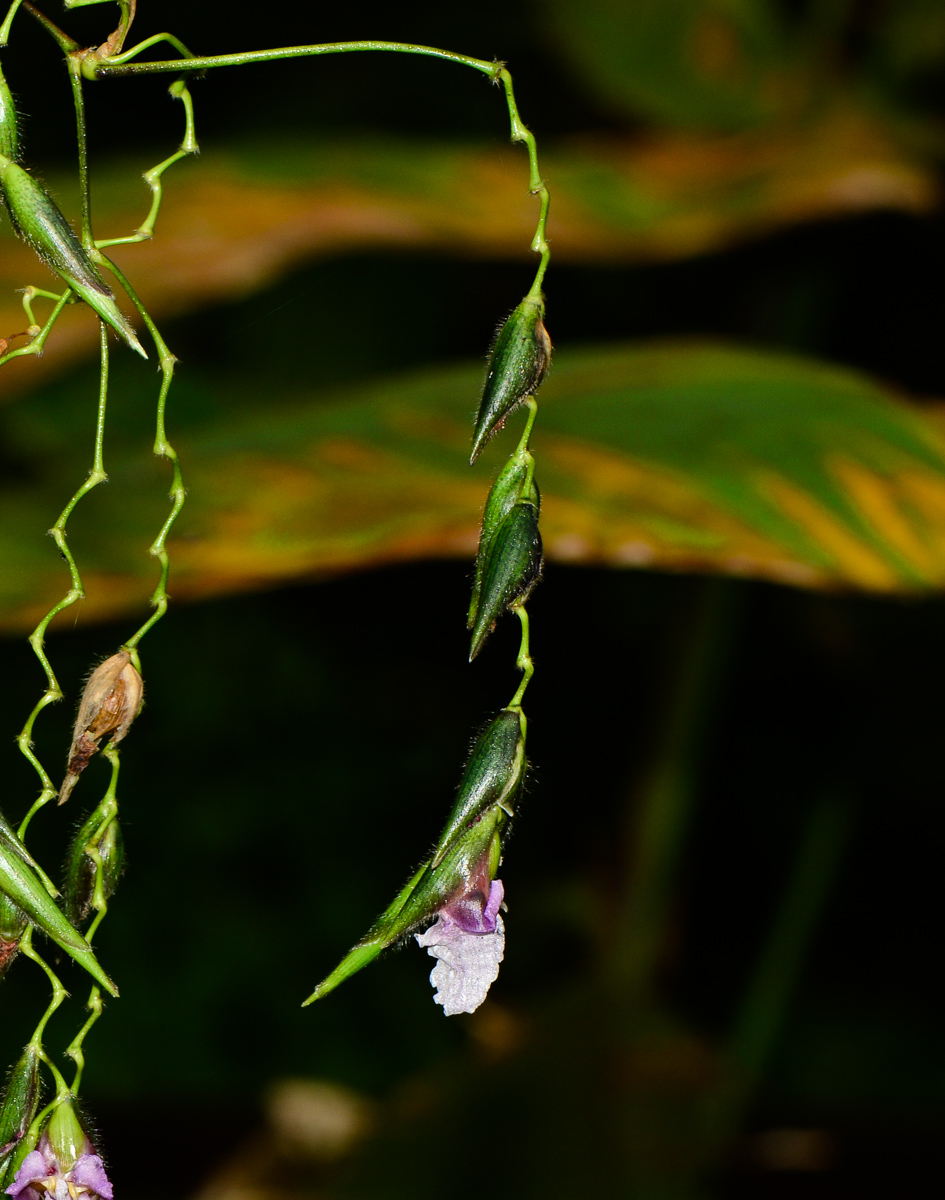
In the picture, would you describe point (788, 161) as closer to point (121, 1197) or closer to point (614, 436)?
point (614, 436)

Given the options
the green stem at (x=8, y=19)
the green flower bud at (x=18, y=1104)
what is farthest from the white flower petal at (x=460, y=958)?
the green stem at (x=8, y=19)

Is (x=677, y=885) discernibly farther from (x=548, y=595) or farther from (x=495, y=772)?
(x=495, y=772)

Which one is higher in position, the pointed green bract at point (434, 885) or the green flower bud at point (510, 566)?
the green flower bud at point (510, 566)

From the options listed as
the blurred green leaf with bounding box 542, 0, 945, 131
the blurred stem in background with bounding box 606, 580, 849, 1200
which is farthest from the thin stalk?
the blurred green leaf with bounding box 542, 0, 945, 131

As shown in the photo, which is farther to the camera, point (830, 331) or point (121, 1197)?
point (830, 331)

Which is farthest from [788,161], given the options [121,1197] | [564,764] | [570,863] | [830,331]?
[121,1197]

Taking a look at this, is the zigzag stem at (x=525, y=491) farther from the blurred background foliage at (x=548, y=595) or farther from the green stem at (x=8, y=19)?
the blurred background foliage at (x=548, y=595)

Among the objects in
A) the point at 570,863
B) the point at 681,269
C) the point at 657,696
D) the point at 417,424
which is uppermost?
the point at 417,424
